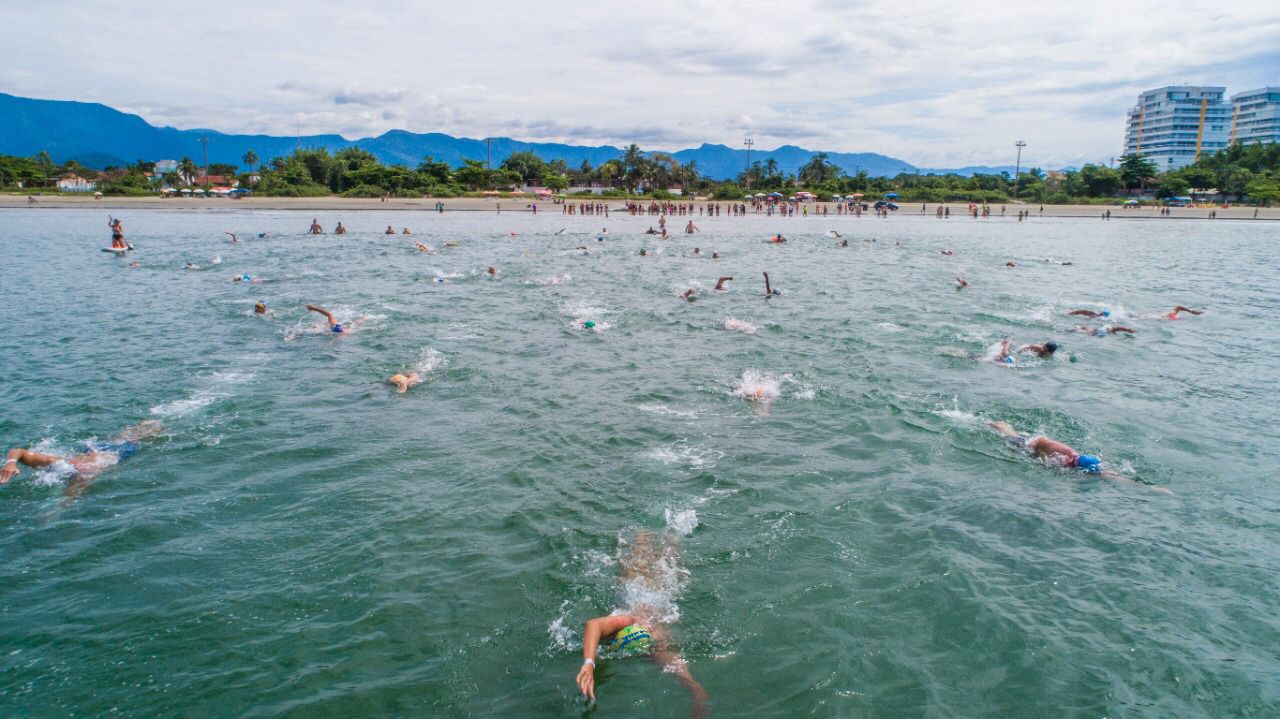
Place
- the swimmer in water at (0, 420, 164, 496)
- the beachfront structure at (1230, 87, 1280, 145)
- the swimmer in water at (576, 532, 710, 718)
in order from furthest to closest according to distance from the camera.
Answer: the beachfront structure at (1230, 87, 1280, 145), the swimmer in water at (0, 420, 164, 496), the swimmer in water at (576, 532, 710, 718)

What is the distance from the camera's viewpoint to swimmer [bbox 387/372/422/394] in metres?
13.2

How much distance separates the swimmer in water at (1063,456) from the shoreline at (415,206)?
71.0m

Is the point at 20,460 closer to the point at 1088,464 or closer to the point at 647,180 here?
the point at 1088,464

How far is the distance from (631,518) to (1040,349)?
12454 mm

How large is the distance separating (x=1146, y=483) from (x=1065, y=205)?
103m

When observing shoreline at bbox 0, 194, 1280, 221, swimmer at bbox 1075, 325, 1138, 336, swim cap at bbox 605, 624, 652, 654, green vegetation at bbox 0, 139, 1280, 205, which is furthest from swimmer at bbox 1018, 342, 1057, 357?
green vegetation at bbox 0, 139, 1280, 205

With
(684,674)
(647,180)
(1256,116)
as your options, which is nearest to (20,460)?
(684,674)

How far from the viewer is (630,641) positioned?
6273 mm

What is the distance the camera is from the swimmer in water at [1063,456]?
995cm

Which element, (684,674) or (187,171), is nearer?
(684,674)

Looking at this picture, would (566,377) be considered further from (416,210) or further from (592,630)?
(416,210)

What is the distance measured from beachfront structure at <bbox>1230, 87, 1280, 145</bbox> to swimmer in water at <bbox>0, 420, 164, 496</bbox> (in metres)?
238

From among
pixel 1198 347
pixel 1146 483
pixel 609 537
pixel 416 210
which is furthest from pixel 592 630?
pixel 416 210

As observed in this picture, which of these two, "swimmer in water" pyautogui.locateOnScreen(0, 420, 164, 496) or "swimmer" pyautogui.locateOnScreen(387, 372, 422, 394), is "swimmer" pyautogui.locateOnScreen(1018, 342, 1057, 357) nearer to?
"swimmer" pyautogui.locateOnScreen(387, 372, 422, 394)
